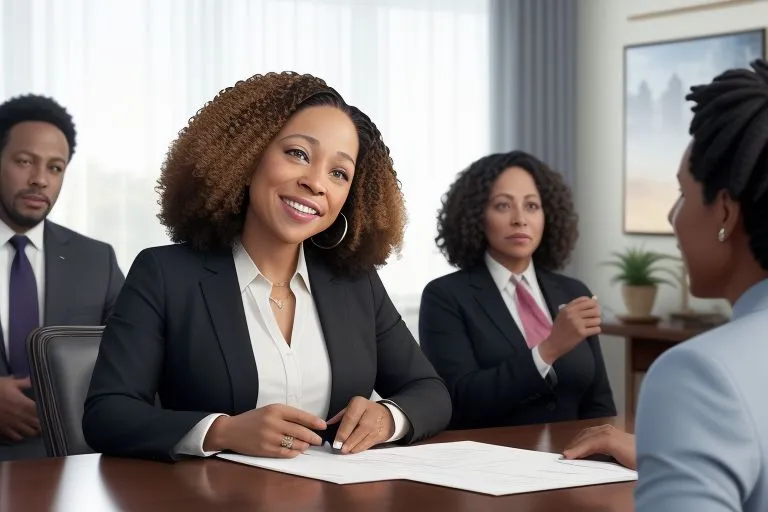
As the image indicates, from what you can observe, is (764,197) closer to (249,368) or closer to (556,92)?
(249,368)

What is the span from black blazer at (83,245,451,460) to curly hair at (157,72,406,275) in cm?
6

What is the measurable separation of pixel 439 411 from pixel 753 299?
1272mm

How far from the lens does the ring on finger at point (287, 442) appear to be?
204 cm

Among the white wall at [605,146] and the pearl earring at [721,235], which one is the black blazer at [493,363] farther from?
the white wall at [605,146]

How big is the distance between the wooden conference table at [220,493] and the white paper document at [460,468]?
0.10ft

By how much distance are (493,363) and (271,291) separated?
107cm

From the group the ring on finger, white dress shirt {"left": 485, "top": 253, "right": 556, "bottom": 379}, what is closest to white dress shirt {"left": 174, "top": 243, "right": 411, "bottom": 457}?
the ring on finger

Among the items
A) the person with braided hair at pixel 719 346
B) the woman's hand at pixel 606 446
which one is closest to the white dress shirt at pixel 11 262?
the woman's hand at pixel 606 446

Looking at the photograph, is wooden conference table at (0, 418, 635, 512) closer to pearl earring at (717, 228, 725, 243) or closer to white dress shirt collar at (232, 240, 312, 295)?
white dress shirt collar at (232, 240, 312, 295)

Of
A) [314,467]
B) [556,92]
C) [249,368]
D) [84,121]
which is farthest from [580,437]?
[556,92]

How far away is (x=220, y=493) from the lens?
1.78 m

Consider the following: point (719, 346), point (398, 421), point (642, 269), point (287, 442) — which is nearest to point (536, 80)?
point (642, 269)

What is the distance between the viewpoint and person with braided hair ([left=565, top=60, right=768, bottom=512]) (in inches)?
42.1

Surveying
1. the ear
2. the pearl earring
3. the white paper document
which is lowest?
the white paper document
